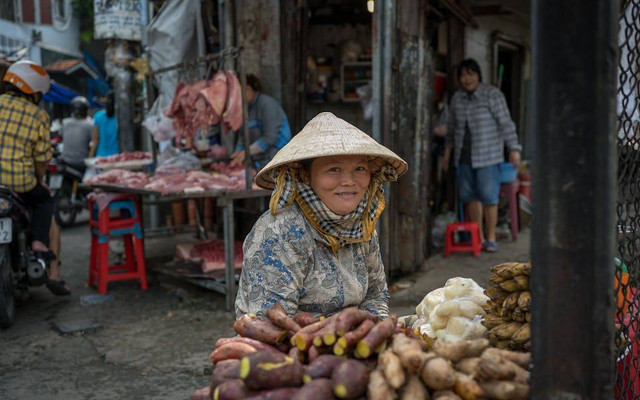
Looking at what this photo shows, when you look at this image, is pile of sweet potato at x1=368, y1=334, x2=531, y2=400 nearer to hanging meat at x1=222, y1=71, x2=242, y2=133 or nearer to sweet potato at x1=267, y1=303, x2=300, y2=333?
sweet potato at x1=267, y1=303, x2=300, y2=333

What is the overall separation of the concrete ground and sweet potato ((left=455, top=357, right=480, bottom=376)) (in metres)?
2.71

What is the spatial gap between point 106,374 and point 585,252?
A: 3816mm

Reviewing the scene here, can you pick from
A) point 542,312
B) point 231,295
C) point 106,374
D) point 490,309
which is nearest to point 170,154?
point 231,295

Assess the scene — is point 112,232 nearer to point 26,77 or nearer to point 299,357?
point 26,77

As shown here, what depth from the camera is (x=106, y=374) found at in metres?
4.36

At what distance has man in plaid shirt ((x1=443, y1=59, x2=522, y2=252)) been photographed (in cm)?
739

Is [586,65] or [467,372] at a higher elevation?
[586,65]

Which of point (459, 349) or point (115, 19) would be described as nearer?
point (459, 349)

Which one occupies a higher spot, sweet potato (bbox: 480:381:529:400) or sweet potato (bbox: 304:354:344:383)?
sweet potato (bbox: 304:354:344:383)

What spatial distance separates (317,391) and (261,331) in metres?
0.44

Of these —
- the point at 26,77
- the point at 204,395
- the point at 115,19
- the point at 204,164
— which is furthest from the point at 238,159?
the point at 204,395

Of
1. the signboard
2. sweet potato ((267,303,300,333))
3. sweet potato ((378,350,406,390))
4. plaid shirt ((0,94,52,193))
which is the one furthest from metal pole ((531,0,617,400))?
the signboard

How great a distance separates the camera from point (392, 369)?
1646mm

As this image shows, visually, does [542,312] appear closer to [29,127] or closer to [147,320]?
[147,320]
